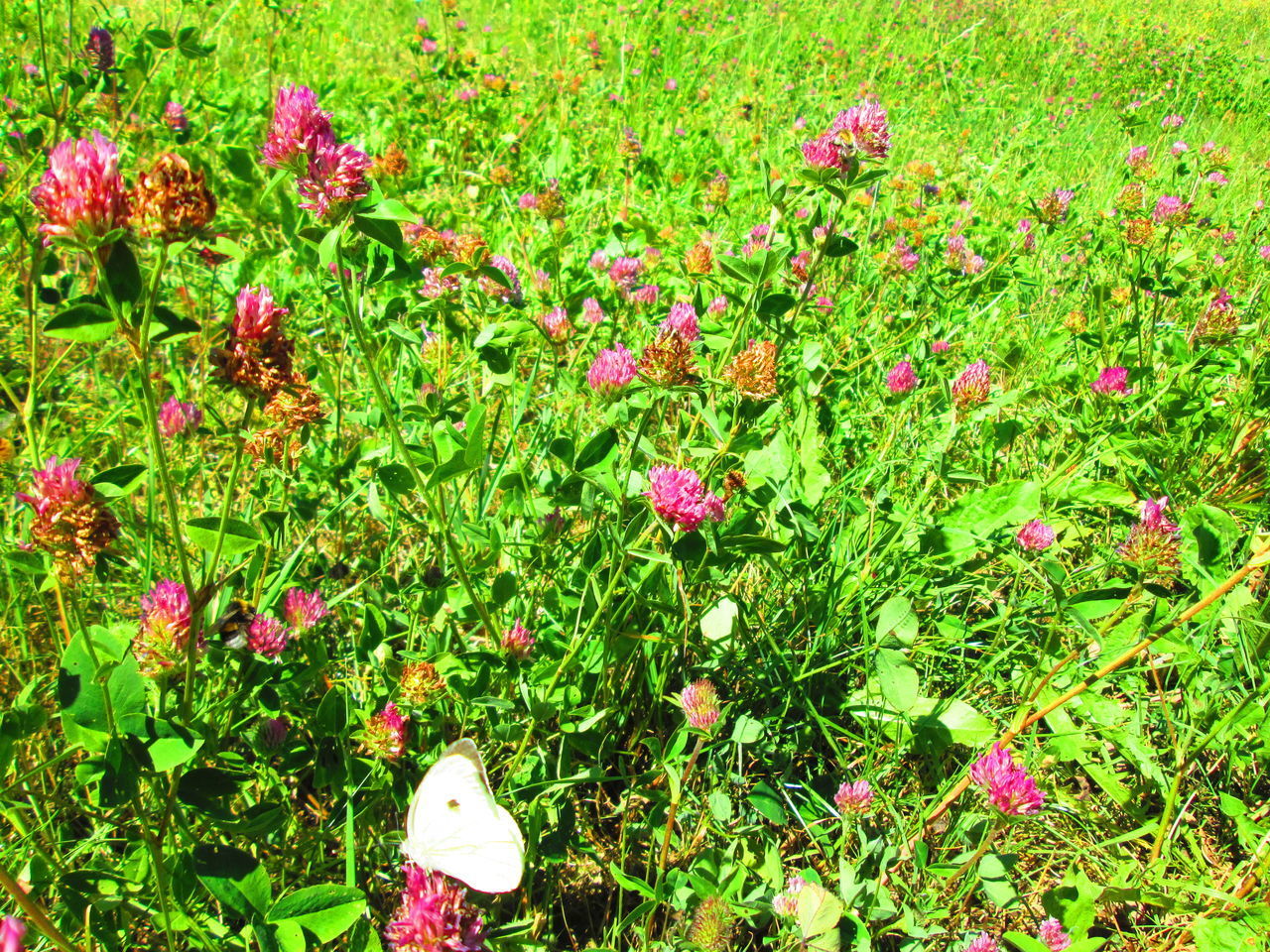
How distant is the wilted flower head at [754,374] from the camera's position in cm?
144

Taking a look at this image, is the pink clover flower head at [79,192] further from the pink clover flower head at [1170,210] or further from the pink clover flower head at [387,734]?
the pink clover flower head at [1170,210]

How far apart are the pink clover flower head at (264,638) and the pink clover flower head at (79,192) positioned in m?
0.62

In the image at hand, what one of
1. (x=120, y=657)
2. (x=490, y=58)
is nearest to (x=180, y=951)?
(x=120, y=657)

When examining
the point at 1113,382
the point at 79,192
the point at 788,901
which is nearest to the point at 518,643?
the point at 788,901

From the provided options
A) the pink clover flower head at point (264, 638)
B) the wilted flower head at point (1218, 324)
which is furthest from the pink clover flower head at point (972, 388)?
the pink clover flower head at point (264, 638)

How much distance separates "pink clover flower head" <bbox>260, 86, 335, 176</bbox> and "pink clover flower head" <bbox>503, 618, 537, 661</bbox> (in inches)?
31.3

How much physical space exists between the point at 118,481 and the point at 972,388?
164cm

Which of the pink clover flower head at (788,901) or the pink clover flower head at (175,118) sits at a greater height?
the pink clover flower head at (175,118)

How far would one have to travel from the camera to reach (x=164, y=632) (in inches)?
42.6

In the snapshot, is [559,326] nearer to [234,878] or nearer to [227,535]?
[227,535]

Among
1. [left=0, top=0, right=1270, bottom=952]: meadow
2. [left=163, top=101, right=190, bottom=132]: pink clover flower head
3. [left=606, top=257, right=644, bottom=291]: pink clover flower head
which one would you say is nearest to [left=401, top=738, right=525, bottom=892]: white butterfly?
[left=0, top=0, right=1270, bottom=952]: meadow

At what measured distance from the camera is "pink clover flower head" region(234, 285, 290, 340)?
3.48 feet

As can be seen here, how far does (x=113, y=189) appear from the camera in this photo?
80cm

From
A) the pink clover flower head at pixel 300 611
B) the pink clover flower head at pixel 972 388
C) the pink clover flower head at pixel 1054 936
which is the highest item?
the pink clover flower head at pixel 972 388
